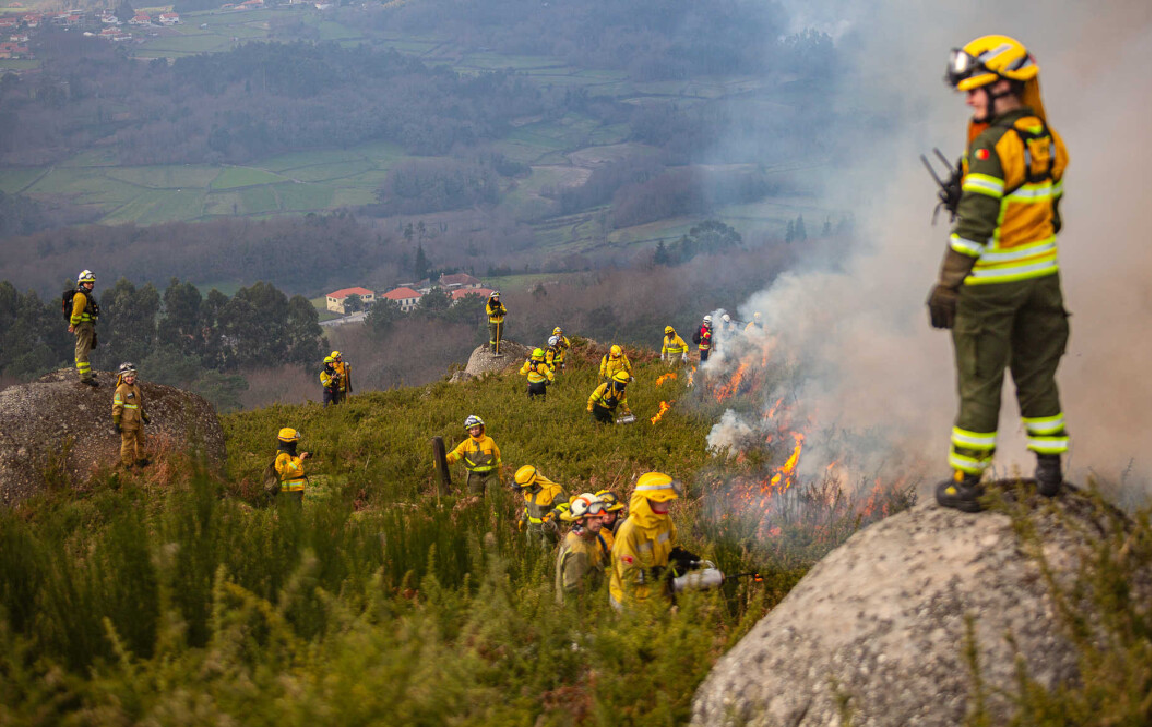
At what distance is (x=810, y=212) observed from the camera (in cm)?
13162

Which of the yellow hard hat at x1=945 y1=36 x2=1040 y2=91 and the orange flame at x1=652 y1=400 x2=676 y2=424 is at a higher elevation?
the yellow hard hat at x1=945 y1=36 x2=1040 y2=91

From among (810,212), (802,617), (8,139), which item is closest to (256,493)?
(802,617)

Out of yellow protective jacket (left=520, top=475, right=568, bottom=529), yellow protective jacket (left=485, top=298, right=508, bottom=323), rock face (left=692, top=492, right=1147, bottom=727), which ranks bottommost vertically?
yellow protective jacket (left=485, top=298, right=508, bottom=323)

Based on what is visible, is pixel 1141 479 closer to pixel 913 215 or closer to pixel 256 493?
pixel 913 215

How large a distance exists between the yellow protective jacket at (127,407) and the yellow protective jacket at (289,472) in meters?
3.30

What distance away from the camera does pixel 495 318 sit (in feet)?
90.8

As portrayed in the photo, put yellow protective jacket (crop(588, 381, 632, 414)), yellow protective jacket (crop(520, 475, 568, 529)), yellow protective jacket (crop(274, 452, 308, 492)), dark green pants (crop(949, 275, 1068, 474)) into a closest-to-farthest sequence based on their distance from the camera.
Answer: dark green pants (crop(949, 275, 1068, 474)) → yellow protective jacket (crop(520, 475, 568, 529)) → yellow protective jacket (crop(274, 452, 308, 492)) → yellow protective jacket (crop(588, 381, 632, 414))

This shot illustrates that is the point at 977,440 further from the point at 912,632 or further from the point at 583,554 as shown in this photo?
the point at 583,554

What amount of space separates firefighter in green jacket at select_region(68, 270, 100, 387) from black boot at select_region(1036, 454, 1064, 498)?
13.7 m

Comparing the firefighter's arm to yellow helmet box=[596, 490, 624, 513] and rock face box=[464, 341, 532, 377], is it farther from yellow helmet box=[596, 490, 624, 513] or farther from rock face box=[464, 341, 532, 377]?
rock face box=[464, 341, 532, 377]

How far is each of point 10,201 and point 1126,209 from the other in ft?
609

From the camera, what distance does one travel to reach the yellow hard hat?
4.44 metres

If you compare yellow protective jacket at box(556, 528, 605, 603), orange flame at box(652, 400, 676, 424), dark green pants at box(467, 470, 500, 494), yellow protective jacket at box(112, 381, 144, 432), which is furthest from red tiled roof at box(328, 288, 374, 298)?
yellow protective jacket at box(556, 528, 605, 603)

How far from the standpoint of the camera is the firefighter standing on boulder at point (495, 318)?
1067 inches
